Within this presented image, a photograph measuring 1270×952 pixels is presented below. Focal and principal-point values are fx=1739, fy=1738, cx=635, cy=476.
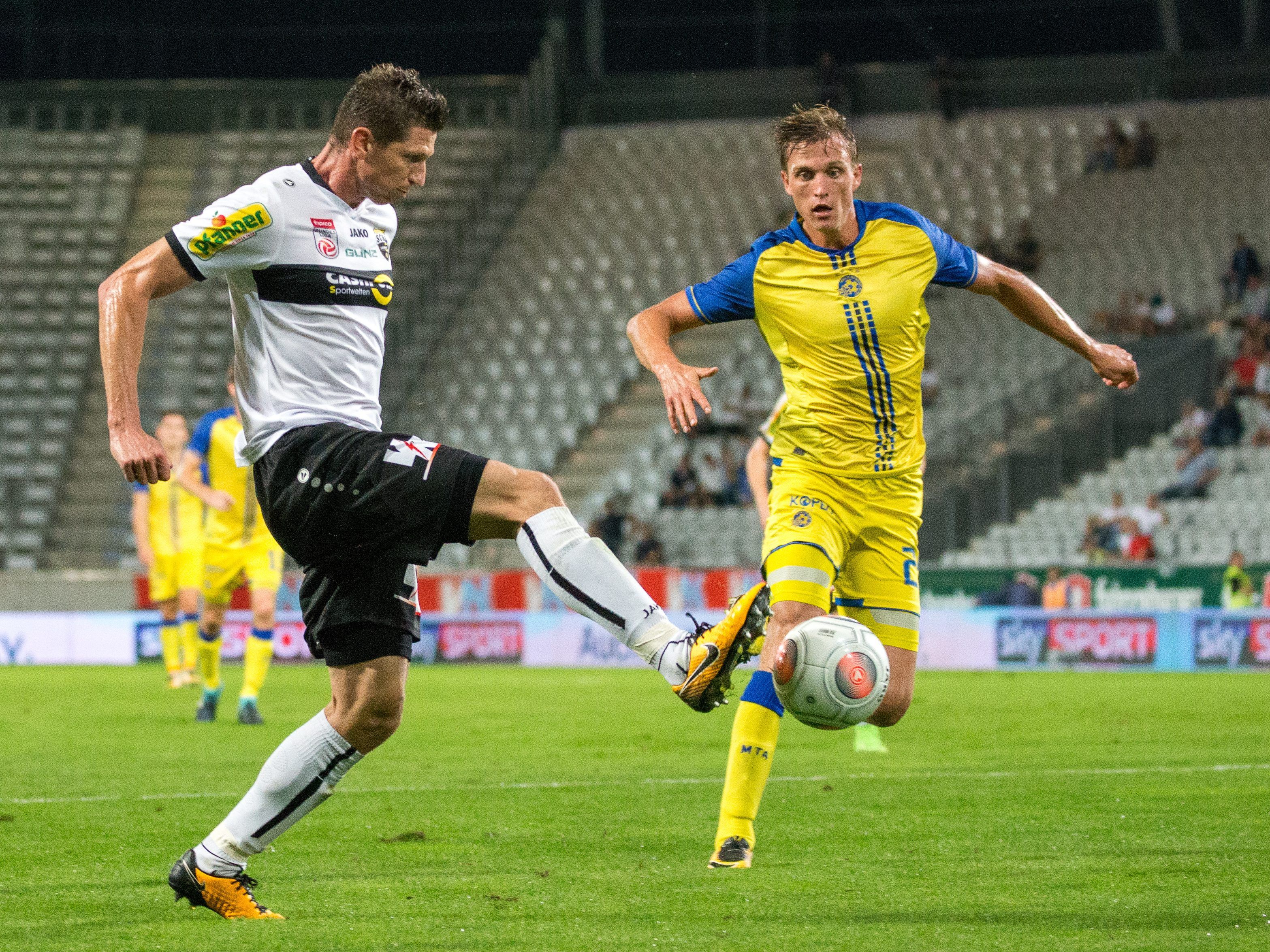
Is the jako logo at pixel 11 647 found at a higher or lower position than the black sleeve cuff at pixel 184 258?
lower

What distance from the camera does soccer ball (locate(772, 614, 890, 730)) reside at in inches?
207

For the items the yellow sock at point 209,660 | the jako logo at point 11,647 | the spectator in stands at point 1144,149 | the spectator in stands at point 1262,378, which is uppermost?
the spectator in stands at point 1144,149

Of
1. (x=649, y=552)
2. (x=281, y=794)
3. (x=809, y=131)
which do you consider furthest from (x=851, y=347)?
(x=649, y=552)

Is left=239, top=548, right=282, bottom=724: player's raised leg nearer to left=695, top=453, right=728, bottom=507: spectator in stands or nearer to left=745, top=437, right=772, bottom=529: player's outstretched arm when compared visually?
left=745, top=437, right=772, bottom=529: player's outstretched arm

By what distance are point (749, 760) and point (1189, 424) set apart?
721 inches

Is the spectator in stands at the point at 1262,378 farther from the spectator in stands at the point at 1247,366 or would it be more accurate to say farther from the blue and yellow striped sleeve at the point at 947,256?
the blue and yellow striped sleeve at the point at 947,256

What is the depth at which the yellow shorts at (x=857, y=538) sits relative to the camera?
610 cm

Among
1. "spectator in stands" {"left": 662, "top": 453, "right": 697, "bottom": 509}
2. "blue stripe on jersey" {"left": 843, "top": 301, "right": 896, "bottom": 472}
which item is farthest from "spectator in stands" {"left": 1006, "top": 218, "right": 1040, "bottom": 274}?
"blue stripe on jersey" {"left": 843, "top": 301, "right": 896, "bottom": 472}

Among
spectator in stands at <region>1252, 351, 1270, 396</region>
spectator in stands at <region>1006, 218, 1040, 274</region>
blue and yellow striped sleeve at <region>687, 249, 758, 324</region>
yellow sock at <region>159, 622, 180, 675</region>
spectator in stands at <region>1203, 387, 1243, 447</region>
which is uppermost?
spectator in stands at <region>1006, 218, 1040, 274</region>

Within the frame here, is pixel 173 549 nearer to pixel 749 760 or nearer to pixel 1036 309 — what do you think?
pixel 749 760

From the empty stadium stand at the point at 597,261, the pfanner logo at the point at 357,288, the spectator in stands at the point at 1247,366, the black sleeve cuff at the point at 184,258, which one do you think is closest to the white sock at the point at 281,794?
the pfanner logo at the point at 357,288

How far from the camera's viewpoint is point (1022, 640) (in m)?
19.4

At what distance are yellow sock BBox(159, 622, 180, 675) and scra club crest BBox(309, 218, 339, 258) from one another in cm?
1260

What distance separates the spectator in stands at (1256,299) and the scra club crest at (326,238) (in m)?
20.7
